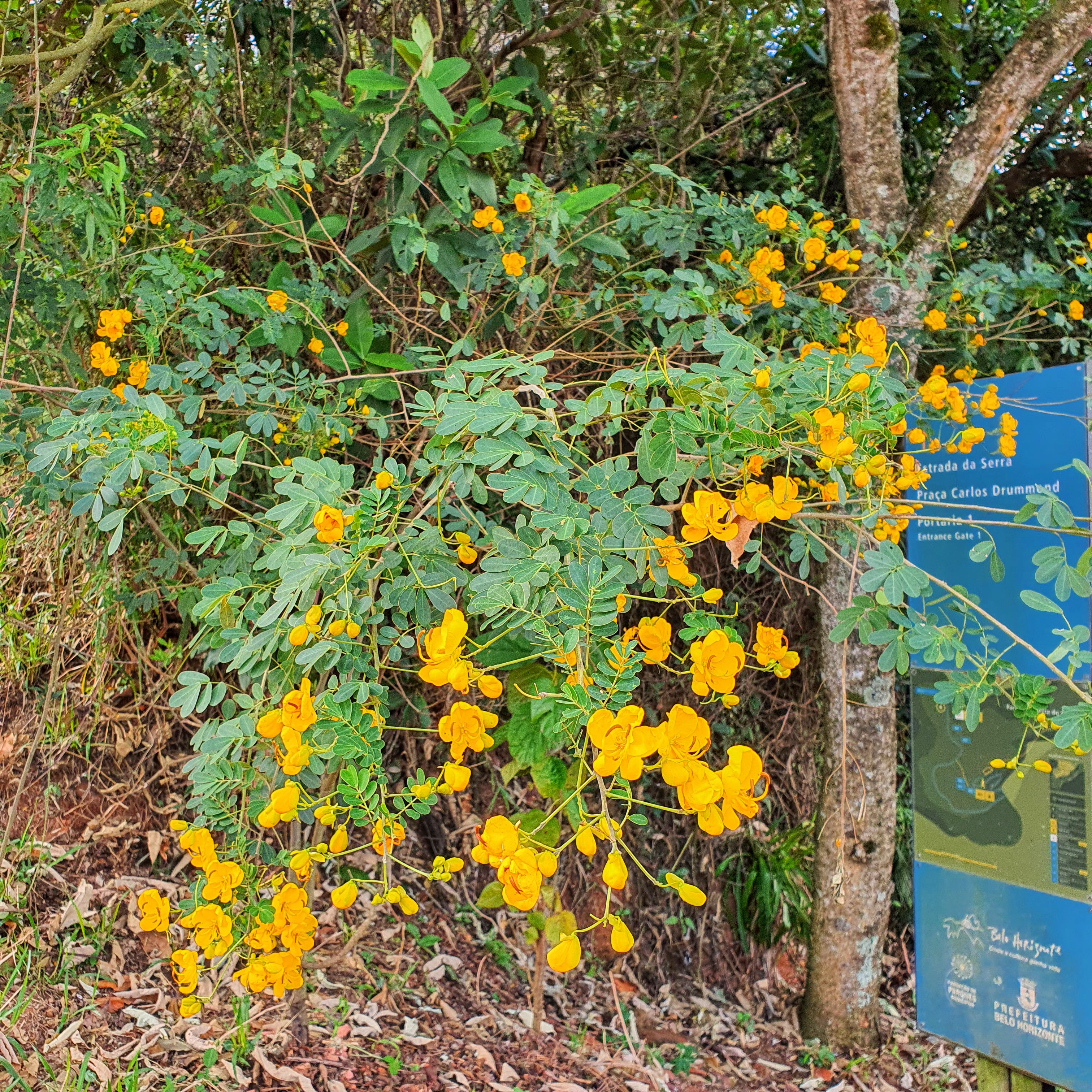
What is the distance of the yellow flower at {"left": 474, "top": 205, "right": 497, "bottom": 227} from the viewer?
6.00 ft

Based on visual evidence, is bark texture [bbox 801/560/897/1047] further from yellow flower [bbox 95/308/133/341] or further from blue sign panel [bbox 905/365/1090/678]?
yellow flower [bbox 95/308/133/341]

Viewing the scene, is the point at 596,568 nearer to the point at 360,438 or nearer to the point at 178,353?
the point at 360,438

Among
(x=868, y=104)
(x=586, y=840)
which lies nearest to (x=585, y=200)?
(x=868, y=104)

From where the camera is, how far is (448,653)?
3.21 feet

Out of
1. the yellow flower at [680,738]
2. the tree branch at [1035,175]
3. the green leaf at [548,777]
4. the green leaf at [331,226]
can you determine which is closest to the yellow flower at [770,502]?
the yellow flower at [680,738]

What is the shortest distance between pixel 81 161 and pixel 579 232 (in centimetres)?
105

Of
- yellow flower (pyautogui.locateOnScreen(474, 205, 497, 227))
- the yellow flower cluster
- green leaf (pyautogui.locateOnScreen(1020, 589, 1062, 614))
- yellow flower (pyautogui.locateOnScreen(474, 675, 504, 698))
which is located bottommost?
yellow flower (pyautogui.locateOnScreen(474, 675, 504, 698))

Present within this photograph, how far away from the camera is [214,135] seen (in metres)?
2.43

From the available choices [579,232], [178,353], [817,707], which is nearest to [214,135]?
[178,353]

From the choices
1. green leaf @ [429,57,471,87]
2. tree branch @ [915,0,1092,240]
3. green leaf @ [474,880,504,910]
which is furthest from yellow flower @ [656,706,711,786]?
tree branch @ [915,0,1092,240]

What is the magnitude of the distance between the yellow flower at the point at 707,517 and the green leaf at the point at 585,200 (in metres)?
1.00

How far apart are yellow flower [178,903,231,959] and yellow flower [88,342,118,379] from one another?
45.9 inches

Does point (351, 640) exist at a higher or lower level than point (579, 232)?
lower

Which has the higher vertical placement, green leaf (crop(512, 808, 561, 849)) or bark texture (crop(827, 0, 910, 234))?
bark texture (crop(827, 0, 910, 234))
